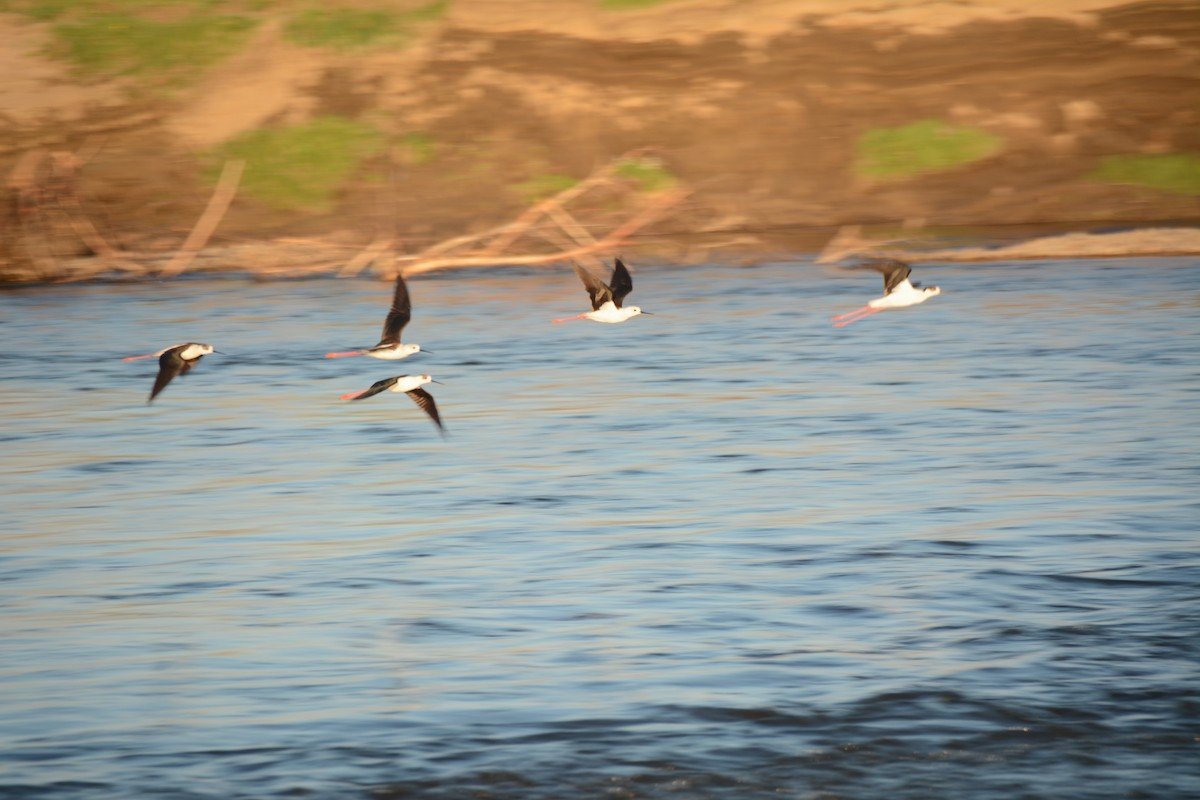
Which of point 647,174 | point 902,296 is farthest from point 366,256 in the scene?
point 902,296

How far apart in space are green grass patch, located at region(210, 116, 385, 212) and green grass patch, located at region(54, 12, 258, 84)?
2.36 metres

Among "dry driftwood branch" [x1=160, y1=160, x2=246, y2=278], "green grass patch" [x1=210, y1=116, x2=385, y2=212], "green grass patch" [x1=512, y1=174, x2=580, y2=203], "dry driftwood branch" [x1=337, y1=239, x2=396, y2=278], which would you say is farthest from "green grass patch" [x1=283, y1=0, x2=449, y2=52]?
"dry driftwood branch" [x1=337, y1=239, x2=396, y2=278]

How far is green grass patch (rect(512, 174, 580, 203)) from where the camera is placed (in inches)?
1149

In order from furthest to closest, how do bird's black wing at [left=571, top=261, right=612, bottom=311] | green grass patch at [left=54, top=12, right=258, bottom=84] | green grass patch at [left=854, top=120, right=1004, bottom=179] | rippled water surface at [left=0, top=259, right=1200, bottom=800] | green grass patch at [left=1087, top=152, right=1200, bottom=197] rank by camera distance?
green grass patch at [left=54, top=12, right=258, bottom=84] → green grass patch at [left=854, top=120, right=1004, bottom=179] → green grass patch at [left=1087, top=152, right=1200, bottom=197] → bird's black wing at [left=571, top=261, right=612, bottom=311] → rippled water surface at [left=0, top=259, right=1200, bottom=800]

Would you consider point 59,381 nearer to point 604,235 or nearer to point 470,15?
point 604,235

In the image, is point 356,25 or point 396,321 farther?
point 356,25

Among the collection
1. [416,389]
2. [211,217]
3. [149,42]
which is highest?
[149,42]

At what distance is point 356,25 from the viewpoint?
107ft

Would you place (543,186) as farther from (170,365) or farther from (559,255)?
(170,365)

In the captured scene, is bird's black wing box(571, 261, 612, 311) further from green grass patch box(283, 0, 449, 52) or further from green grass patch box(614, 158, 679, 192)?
green grass patch box(283, 0, 449, 52)

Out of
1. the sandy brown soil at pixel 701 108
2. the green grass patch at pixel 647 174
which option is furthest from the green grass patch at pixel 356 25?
the green grass patch at pixel 647 174

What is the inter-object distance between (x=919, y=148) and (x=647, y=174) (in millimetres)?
3737

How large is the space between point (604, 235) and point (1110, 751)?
768 inches

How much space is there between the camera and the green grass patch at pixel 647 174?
29344mm
